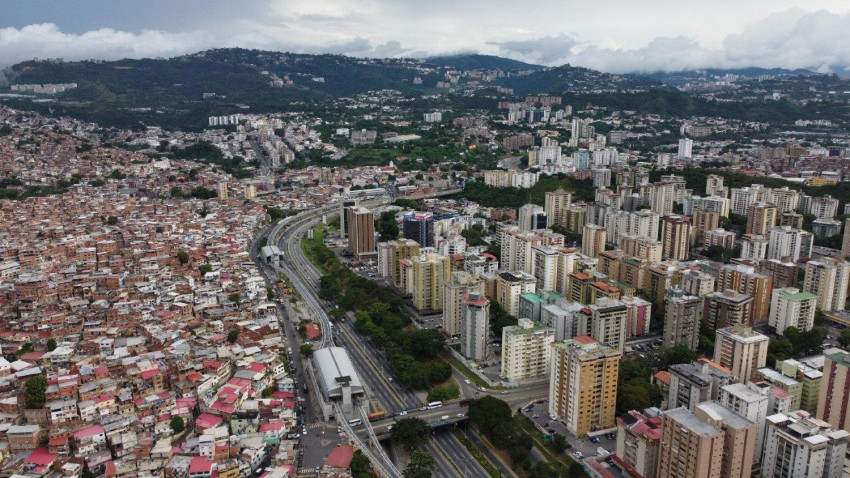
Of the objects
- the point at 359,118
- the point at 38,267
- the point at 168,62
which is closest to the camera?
the point at 38,267

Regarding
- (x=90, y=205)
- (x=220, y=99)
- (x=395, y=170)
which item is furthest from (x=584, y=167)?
(x=220, y=99)

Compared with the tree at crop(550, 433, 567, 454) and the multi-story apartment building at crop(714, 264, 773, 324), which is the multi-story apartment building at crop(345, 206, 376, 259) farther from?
the tree at crop(550, 433, 567, 454)

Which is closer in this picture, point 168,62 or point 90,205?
point 90,205

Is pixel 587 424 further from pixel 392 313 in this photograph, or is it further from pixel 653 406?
pixel 392 313

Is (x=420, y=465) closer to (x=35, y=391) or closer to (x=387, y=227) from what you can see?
(x=35, y=391)

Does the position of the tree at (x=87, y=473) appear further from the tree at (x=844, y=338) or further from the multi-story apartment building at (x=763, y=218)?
the multi-story apartment building at (x=763, y=218)

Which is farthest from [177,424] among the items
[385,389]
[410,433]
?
[385,389]

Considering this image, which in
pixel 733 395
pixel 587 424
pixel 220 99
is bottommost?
pixel 587 424
